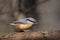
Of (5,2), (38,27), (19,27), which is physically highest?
(5,2)

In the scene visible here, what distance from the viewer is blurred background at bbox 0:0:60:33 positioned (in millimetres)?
1503

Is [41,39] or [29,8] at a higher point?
[29,8]

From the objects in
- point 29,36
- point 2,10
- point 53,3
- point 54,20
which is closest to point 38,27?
point 54,20

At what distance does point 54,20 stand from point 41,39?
2.30ft

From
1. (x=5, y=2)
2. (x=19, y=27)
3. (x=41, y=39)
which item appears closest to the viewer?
(x=41, y=39)

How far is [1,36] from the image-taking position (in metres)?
0.86

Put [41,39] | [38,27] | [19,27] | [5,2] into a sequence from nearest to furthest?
[41,39] → [19,27] → [38,27] → [5,2]

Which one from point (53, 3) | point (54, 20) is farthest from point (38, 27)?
point (53, 3)

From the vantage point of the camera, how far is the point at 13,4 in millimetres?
1547

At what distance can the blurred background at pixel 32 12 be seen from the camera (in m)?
1.50

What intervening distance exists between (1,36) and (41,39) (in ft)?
0.73

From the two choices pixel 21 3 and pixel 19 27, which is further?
pixel 21 3

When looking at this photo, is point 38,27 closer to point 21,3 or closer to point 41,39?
point 21,3

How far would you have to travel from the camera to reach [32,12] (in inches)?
60.5
